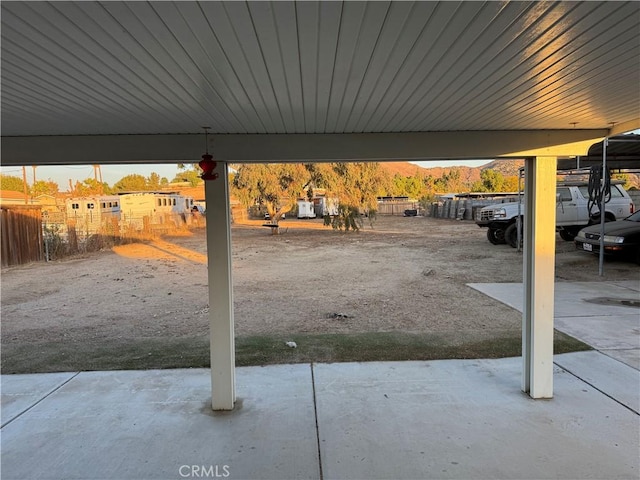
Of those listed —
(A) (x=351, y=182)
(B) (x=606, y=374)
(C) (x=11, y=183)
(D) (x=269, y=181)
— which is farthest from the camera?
(C) (x=11, y=183)

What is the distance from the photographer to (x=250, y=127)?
121 inches

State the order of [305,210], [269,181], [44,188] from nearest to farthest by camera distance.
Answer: [269,181] → [44,188] → [305,210]

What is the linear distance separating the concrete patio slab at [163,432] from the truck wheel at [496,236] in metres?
12.3

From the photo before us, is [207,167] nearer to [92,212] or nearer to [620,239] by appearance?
[620,239]

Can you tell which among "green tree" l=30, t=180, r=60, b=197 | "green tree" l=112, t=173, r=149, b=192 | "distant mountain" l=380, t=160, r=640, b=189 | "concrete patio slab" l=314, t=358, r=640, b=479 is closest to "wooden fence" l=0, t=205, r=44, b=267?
"green tree" l=30, t=180, r=60, b=197

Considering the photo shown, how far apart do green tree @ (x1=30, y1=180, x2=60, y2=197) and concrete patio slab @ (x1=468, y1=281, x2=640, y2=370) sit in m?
Answer: 22.0

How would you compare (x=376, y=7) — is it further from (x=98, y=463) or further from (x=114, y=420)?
(x=114, y=420)

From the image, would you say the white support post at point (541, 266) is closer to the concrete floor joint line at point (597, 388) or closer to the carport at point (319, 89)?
the carport at point (319, 89)

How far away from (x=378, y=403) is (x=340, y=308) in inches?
156

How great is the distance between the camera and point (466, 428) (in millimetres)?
3043

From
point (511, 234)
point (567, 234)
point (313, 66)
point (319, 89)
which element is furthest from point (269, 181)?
point (313, 66)

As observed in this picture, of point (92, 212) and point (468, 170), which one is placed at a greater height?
point (468, 170)

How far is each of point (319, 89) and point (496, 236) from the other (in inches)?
546

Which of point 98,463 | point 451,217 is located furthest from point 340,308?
point 451,217
